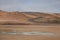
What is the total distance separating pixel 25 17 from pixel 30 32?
90 millimetres

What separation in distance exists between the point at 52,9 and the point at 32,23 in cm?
14

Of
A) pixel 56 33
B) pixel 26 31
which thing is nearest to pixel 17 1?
pixel 26 31

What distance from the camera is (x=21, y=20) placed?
68 cm

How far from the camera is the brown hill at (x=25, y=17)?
675 millimetres

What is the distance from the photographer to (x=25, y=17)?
2.27 ft

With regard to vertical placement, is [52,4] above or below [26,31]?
above

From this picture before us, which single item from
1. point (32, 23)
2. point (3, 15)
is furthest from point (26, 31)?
point (3, 15)

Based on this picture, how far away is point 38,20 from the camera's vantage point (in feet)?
2.24

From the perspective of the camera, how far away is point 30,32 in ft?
2.29

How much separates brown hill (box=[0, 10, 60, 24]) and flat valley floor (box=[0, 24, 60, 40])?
0.03 metres

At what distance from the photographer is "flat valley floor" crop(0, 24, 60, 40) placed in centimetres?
69

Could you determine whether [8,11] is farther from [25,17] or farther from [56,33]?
[56,33]

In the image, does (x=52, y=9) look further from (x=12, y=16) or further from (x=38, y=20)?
(x=12, y=16)

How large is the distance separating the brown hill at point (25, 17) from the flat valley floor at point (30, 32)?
3 centimetres
